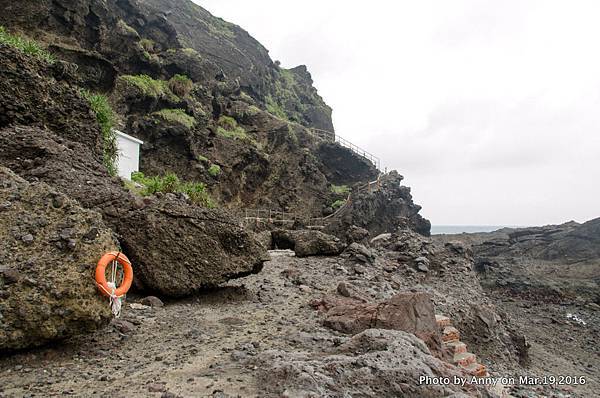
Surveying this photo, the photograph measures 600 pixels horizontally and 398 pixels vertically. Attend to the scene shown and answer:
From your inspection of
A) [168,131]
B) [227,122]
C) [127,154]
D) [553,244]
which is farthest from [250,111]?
[553,244]

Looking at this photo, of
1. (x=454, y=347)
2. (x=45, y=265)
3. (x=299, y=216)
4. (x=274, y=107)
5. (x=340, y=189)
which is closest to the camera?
(x=45, y=265)

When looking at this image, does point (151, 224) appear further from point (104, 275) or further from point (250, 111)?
point (250, 111)

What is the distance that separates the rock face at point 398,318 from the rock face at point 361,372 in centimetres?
132

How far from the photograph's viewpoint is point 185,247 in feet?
20.8

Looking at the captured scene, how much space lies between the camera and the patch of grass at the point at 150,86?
22625mm

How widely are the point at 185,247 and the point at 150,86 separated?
66.8 ft

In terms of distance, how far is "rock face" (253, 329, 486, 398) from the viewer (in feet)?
10.6

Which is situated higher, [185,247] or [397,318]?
[185,247]

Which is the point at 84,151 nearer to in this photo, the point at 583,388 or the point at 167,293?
the point at 167,293

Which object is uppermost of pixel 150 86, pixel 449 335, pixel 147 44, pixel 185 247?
pixel 147 44

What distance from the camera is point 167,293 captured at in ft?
20.0

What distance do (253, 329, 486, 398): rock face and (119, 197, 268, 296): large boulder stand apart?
2.82m

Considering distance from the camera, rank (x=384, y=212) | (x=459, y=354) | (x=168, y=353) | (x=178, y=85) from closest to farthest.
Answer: (x=168, y=353) < (x=459, y=354) < (x=178, y=85) < (x=384, y=212)

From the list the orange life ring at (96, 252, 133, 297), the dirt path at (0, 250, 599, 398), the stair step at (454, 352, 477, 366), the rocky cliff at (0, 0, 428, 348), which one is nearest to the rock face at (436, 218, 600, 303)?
the rocky cliff at (0, 0, 428, 348)
